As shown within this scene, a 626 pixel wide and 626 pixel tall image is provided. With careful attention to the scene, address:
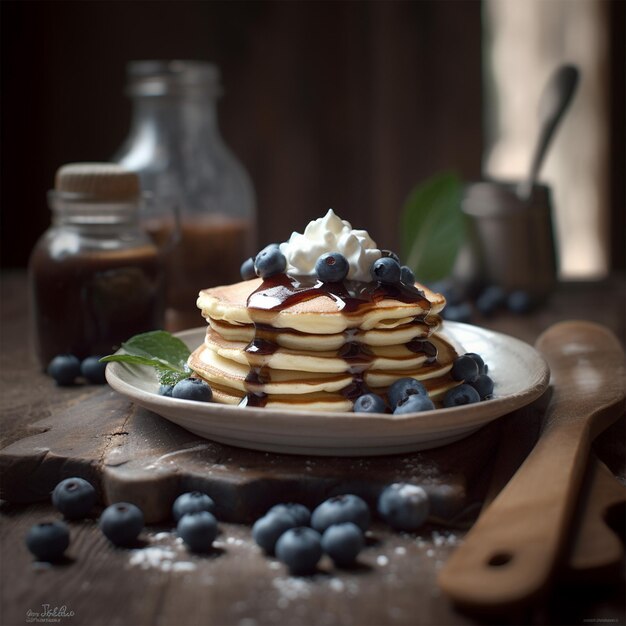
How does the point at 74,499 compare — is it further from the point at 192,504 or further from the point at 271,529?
the point at 271,529

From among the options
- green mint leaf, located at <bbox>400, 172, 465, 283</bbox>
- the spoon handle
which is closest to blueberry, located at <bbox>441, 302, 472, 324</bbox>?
green mint leaf, located at <bbox>400, 172, 465, 283</bbox>

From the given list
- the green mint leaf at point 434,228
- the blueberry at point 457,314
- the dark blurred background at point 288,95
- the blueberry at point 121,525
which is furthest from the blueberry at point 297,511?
the dark blurred background at point 288,95

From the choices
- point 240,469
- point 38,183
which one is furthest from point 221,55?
point 240,469

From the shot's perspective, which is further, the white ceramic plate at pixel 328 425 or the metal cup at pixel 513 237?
the metal cup at pixel 513 237

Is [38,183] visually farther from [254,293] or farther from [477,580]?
[477,580]

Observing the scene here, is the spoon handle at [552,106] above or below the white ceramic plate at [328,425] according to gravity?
above

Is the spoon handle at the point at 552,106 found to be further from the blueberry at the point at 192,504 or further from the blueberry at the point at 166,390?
the blueberry at the point at 192,504

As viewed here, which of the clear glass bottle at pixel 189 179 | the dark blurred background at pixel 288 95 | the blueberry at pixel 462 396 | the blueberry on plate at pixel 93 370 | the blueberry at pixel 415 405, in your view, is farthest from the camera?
the dark blurred background at pixel 288 95

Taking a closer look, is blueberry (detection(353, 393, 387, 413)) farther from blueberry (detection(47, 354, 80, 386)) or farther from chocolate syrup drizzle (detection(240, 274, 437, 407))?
blueberry (detection(47, 354, 80, 386))
